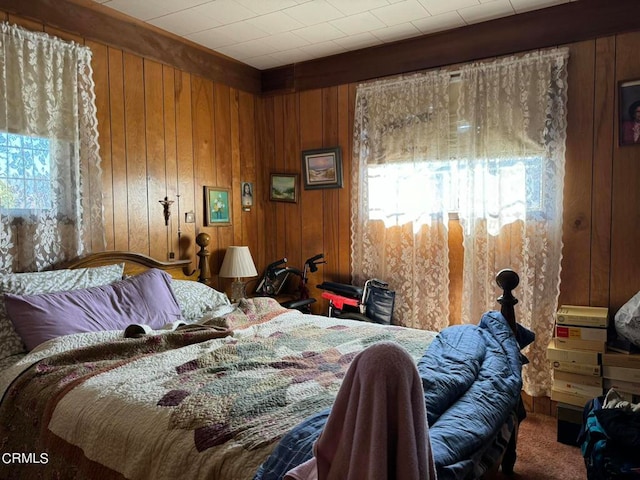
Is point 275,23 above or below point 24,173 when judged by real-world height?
above

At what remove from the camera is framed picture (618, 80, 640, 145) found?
2666 millimetres

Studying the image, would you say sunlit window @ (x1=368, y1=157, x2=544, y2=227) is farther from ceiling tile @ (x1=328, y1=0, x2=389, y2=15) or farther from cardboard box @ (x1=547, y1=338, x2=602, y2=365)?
ceiling tile @ (x1=328, y1=0, x2=389, y2=15)

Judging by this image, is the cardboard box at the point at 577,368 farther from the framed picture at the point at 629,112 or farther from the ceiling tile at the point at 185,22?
the ceiling tile at the point at 185,22

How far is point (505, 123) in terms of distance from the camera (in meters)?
3.02

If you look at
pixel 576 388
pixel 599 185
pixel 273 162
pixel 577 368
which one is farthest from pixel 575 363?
pixel 273 162

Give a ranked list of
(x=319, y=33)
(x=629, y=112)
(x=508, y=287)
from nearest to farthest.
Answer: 1. (x=508, y=287)
2. (x=629, y=112)
3. (x=319, y=33)

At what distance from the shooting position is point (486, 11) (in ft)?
9.61

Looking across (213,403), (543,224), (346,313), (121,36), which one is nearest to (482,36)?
(543,224)

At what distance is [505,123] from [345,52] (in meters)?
1.42

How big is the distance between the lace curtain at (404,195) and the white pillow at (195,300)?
3.88 feet

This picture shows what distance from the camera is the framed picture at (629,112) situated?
2666 millimetres

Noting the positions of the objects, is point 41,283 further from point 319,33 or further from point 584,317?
point 584,317

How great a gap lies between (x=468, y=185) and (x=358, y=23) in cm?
134

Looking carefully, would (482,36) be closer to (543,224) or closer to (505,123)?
(505,123)
